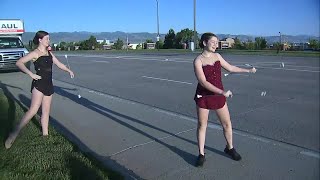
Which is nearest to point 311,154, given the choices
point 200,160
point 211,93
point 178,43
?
point 200,160

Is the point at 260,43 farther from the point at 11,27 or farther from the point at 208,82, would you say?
the point at 208,82

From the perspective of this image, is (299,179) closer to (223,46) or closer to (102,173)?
(102,173)

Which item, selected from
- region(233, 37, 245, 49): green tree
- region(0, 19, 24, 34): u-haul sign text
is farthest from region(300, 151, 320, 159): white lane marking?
region(233, 37, 245, 49): green tree

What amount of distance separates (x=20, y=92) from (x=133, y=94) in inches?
144

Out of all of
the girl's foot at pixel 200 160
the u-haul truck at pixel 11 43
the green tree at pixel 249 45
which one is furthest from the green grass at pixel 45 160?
A: the green tree at pixel 249 45

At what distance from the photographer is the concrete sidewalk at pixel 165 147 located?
4.71m

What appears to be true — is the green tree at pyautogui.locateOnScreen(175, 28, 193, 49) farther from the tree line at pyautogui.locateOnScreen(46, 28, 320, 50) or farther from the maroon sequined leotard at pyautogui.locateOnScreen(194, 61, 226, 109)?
the maroon sequined leotard at pyautogui.locateOnScreen(194, 61, 226, 109)

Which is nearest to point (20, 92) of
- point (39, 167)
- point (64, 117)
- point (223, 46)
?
point (64, 117)

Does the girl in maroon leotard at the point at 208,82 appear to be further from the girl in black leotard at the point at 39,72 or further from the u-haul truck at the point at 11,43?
the u-haul truck at the point at 11,43

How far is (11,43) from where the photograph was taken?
20.7m

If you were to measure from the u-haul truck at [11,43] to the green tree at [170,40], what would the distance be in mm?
31762

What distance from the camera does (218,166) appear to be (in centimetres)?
490

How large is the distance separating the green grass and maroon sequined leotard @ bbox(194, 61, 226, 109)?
134 centimetres

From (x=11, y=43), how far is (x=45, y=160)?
56.1 feet
